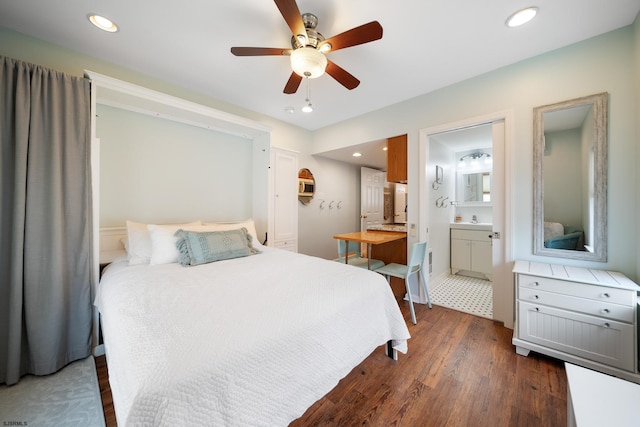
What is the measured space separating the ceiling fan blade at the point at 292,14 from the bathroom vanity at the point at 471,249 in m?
3.74

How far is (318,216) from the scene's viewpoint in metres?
4.36

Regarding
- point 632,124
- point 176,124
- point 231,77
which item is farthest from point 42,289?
point 632,124

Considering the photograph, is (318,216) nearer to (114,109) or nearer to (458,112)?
(458,112)

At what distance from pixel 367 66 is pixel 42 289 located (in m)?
3.23

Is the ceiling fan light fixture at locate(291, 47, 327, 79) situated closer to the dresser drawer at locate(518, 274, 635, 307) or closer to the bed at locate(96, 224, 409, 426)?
the bed at locate(96, 224, 409, 426)

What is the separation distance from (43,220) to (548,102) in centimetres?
421

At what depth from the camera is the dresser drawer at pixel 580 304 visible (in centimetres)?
149

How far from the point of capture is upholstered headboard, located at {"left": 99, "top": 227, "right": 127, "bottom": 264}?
87.7 inches

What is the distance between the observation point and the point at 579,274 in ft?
5.65

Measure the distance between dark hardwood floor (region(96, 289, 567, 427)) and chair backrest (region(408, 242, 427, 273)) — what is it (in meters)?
0.72

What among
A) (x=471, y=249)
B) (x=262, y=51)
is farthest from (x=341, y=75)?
(x=471, y=249)

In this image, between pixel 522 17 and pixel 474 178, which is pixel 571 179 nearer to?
pixel 522 17

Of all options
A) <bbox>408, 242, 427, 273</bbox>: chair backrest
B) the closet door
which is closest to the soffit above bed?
the closet door

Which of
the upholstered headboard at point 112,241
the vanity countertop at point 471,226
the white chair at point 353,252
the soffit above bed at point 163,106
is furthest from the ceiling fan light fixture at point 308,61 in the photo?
the vanity countertop at point 471,226
